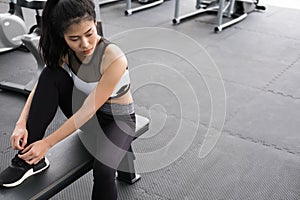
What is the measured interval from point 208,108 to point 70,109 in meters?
1.17

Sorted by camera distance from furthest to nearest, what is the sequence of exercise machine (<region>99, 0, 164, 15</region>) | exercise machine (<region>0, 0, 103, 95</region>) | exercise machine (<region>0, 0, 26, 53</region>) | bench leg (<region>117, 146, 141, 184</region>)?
exercise machine (<region>99, 0, 164, 15</region>) → exercise machine (<region>0, 0, 26, 53</region>) → exercise machine (<region>0, 0, 103, 95</region>) → bench leg (<region>117, 146, 141, 184</region>)

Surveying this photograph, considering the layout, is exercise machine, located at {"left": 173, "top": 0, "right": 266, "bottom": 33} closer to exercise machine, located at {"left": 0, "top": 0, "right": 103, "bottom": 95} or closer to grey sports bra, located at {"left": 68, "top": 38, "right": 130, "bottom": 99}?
exercise machine, located at {"left": 0, "top": 0, "right": 103, "bottom": 95}

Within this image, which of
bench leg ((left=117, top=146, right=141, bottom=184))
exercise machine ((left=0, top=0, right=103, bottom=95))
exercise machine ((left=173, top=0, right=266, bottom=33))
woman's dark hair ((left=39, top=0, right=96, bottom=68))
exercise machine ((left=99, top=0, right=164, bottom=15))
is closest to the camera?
woman's dark hair ((left=39, top=0, right=96, bottom=68))

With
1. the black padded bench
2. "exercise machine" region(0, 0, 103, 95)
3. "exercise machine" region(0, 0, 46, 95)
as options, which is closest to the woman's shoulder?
the black padded bench

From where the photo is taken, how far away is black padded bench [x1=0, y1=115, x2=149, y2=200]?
1.20 meters

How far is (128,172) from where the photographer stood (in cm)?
162

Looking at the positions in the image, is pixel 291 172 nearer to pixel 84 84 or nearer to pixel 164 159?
pixel 164 159

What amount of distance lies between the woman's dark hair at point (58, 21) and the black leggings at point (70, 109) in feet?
0.21

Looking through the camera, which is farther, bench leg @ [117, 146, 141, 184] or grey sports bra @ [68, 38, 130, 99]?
bench leg @ [117, 146, 141, 184]

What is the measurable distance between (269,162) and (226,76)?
3.37ft

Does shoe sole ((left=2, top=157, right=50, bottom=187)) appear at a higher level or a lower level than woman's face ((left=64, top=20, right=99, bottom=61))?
lower

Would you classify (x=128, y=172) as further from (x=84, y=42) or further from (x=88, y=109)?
(x=84, y=42)

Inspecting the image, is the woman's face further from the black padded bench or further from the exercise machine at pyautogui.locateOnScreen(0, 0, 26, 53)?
the exercise machine at pyautogui.locateOnScreen(0, 0, 26, 53)

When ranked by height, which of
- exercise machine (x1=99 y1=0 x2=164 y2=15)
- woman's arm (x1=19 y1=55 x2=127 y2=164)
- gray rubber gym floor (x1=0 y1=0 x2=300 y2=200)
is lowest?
exercise machine (x1=99 y1=0 x2=164 y2=15)
